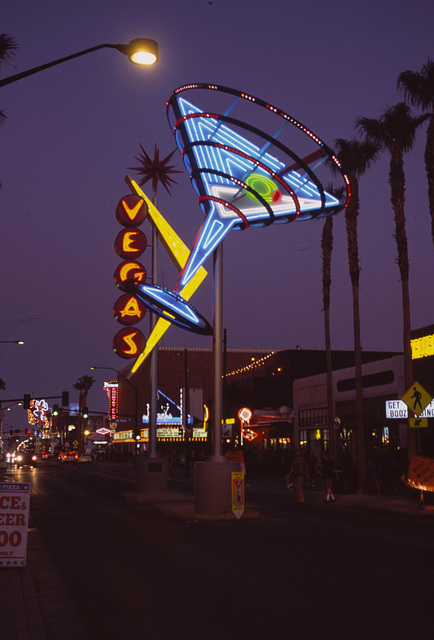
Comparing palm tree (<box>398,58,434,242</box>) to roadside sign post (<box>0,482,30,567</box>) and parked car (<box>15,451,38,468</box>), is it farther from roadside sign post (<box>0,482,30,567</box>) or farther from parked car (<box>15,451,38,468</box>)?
parked car (<box>15,451,38,468</box>)

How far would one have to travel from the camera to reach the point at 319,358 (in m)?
74.6

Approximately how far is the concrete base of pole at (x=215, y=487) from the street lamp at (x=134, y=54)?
12.7 meters

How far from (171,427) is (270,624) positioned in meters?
87.7

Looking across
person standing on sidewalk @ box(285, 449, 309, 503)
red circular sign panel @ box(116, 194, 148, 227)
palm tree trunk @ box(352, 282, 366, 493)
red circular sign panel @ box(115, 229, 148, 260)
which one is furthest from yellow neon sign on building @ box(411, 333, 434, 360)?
red circular sign panel @ box(116, 194, 148, 227)

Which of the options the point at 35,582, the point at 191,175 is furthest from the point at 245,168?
the point at 35,582

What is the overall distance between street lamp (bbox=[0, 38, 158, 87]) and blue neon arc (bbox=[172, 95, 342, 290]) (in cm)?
1126

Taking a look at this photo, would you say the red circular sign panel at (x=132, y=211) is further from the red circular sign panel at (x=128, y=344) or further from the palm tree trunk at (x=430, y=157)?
the palm tree trunk at (x=430, y=157)

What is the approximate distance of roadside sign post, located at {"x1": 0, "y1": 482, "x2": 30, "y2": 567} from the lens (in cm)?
Result: 1080

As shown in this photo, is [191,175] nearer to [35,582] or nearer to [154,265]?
[154,265]

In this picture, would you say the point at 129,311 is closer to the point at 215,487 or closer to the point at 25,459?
the point at 215,487

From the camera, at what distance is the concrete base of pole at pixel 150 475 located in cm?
3000

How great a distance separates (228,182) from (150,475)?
516 inches

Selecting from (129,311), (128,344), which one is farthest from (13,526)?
(129,311)

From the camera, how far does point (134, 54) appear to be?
10297 mm
